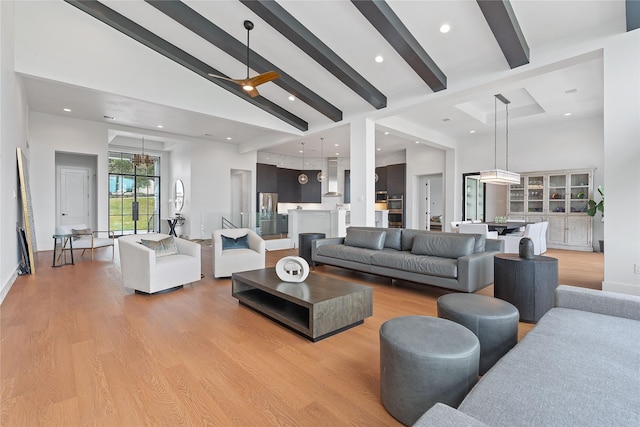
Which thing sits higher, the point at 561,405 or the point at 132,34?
the point at 132,34

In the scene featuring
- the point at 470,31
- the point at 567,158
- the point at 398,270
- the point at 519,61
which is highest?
the point at 470,31

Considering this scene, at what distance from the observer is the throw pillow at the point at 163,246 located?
397 cm

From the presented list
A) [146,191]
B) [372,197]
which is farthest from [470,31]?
[146,191]

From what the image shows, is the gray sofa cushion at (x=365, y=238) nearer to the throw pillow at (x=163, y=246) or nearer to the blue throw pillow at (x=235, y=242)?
the blue throw pillow at (x=235, y=242)

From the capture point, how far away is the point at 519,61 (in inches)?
170

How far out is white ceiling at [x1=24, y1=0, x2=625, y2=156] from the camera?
3906 mm

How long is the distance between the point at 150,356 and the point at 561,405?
2413mm

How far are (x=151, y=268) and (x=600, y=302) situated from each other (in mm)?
4109

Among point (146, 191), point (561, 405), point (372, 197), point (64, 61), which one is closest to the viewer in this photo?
point (561, 405)

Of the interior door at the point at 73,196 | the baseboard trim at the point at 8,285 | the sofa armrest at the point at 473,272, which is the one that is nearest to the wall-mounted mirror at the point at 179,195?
the interior door at the point at 73,196

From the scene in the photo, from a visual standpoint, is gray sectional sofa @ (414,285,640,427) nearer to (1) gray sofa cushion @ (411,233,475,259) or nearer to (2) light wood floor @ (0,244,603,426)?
(2) light wood floor @ (0,244,603,426)

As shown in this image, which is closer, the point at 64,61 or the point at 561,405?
the point at 561,405

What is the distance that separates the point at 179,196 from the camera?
10.1 metres

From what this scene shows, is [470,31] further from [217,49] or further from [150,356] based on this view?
[150,356]
